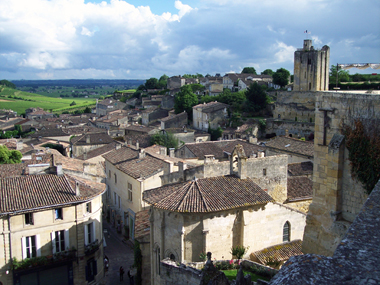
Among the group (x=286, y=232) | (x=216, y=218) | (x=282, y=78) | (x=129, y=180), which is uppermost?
(x=282, y=78)

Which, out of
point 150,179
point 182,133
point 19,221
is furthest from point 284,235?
point 182,133

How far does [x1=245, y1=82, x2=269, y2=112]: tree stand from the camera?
79438 mm

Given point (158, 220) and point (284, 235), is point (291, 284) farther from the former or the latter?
point (284, 235)

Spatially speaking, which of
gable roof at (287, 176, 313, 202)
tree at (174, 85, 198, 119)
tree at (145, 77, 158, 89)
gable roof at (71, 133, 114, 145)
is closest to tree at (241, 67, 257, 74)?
tree at (145, 77, 158, 89)

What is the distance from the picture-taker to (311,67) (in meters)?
72.9

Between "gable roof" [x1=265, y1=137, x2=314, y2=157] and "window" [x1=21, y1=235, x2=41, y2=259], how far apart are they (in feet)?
89.5

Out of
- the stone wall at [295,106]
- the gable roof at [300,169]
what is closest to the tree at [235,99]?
the stone wall at [295,106]

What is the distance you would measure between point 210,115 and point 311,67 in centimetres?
2135

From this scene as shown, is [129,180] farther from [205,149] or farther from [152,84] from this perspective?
→ [152,84]

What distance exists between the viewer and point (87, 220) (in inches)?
979

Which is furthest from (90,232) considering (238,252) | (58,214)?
(238,252)

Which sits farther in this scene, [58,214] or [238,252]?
[58,214]

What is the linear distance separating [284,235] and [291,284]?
59.2 ft

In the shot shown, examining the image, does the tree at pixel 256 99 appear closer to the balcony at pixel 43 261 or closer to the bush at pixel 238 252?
the balcony at pixel 43 261
